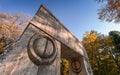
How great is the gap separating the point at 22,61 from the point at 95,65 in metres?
14.8

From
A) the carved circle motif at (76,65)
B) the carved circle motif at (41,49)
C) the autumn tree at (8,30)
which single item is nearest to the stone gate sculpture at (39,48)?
the carved circle motif at (41,49)

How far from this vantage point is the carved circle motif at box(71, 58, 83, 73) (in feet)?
13.9

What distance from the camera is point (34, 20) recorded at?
9.93 ft

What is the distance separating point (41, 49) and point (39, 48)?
0.05m

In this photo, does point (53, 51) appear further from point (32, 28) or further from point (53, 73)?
point (32, 28)

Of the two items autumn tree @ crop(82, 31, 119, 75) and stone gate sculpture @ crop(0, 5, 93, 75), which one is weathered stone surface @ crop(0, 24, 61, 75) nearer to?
stone gate sculpture @ crop(0, 5, 93, 75)

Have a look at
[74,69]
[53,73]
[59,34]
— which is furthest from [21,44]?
[74,69]

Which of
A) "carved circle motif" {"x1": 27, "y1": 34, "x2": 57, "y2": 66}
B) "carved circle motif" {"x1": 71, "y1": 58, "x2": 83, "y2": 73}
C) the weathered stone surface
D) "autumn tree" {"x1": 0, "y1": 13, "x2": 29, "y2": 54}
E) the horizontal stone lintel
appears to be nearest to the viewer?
the weathered stone surface

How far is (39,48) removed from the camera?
2.72 meters

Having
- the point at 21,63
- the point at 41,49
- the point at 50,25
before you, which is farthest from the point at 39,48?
the point at 50,25

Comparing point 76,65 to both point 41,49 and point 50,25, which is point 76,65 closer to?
point 50,25

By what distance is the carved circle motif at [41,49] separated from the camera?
2.59 meters

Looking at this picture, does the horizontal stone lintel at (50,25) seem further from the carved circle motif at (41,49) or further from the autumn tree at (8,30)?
the autumn tree at (8,30)

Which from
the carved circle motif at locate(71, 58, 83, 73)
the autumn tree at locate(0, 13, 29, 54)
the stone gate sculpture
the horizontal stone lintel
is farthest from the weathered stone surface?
the autumn tree at locate(0, 13, 29, 54)
